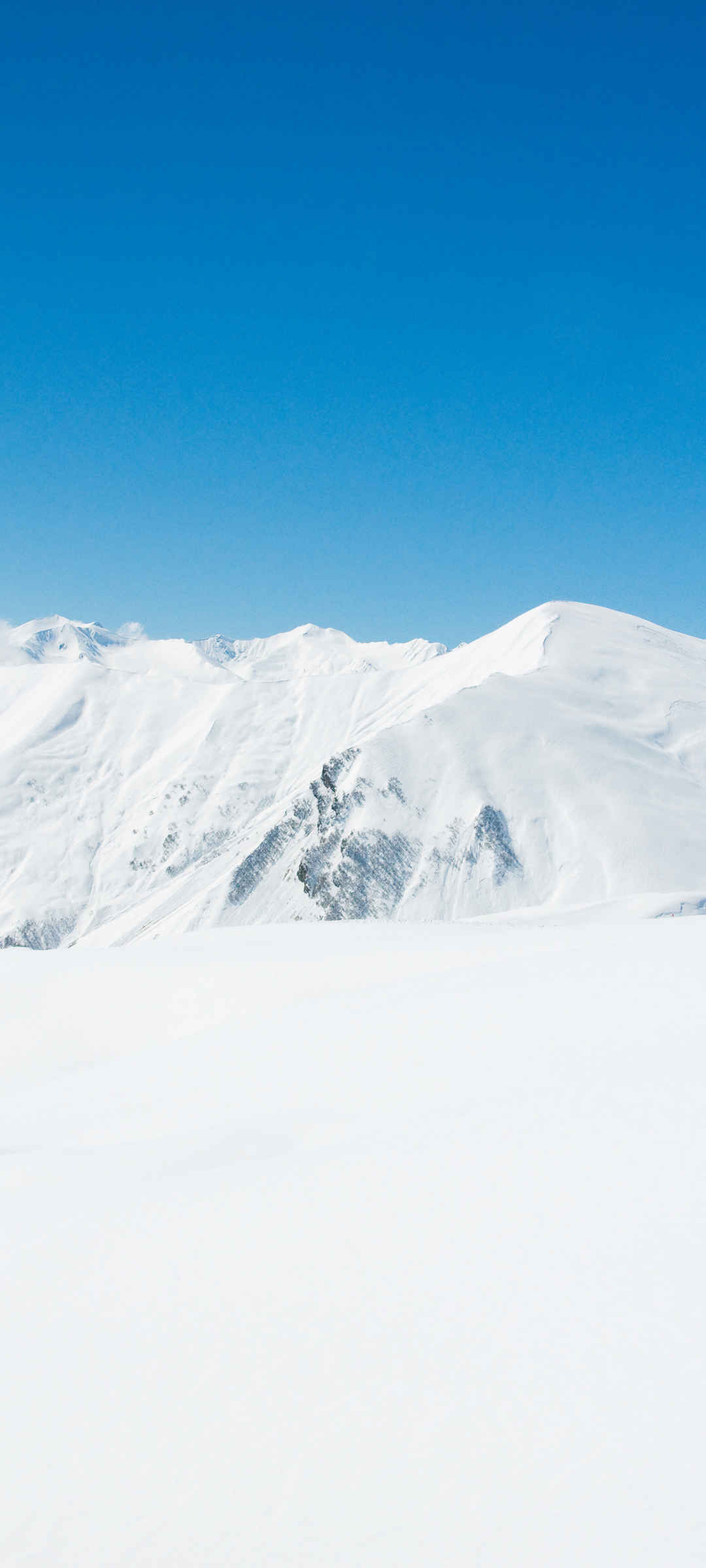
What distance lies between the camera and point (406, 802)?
8925cm

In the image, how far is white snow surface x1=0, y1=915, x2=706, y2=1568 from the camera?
165 inches

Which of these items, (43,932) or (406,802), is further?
(43,932)

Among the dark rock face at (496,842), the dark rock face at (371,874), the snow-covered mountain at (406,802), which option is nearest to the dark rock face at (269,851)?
the snow-covered mountain at (406,802)

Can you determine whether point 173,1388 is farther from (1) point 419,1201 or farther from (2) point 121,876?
(2) point 121,876

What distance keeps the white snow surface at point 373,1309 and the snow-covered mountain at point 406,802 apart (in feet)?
132

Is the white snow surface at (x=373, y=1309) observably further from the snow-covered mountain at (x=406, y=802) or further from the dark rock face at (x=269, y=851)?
the dark rock face at (x=269, y=851)

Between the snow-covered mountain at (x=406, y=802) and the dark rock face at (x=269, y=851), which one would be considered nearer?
the snow-covered mountain at (x=406, y=802)

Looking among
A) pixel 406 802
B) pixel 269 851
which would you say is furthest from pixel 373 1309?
pixel 269 851

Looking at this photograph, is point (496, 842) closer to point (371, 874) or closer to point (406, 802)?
point (406, 802)

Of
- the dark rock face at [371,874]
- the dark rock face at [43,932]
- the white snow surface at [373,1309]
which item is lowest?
the dark rock face at [43,932]

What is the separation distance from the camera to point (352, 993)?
15.0 meters

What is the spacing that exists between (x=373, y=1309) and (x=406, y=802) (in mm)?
83916

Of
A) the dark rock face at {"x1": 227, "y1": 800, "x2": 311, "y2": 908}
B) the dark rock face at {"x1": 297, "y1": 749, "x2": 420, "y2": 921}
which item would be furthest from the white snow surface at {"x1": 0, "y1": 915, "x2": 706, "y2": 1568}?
the dark rock face at {"x1": 227, "y1": 800, "x2": 311, "y2": 908}

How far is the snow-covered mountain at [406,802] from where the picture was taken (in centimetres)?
8181
